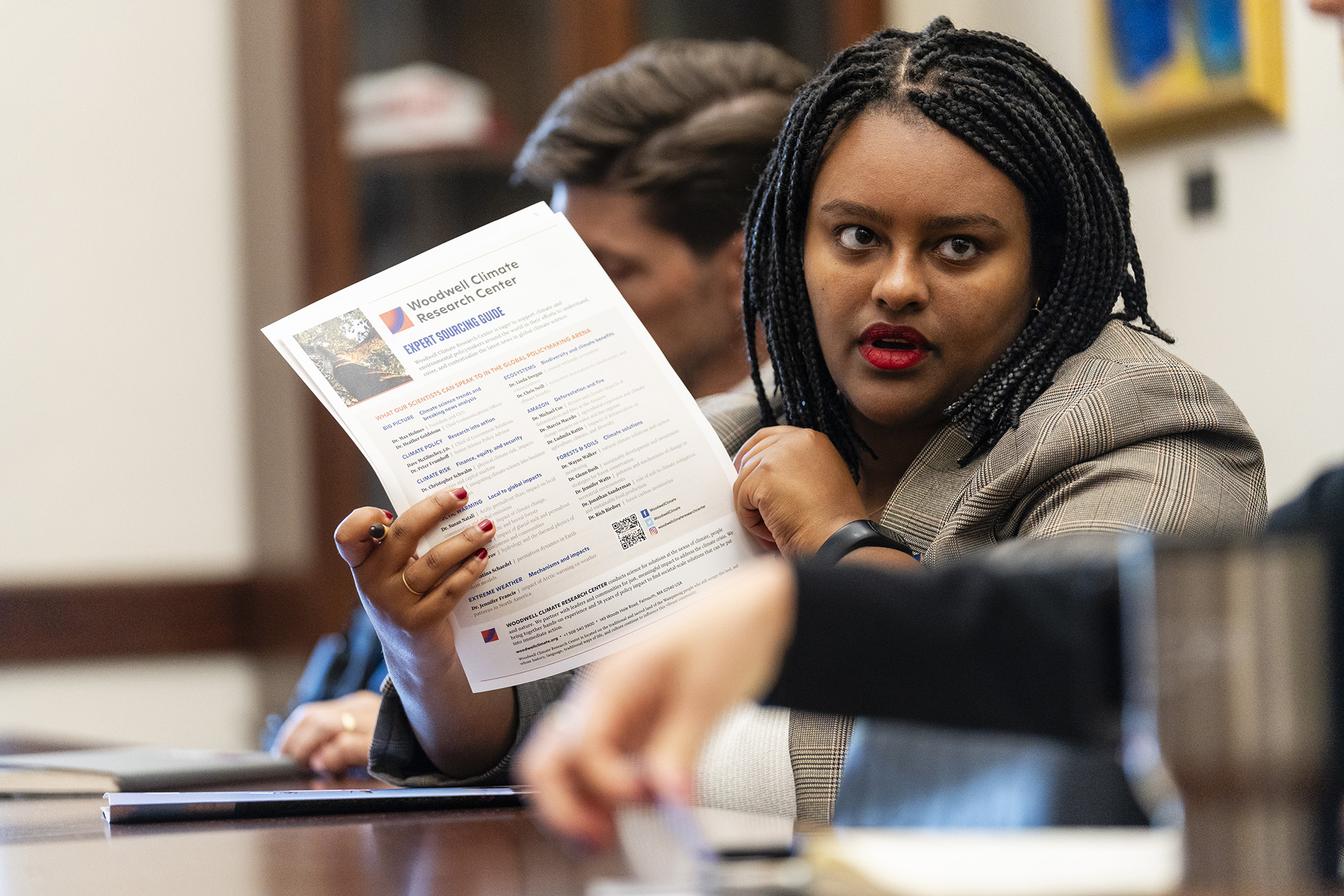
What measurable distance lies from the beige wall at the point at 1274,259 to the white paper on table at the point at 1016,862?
4.88ft

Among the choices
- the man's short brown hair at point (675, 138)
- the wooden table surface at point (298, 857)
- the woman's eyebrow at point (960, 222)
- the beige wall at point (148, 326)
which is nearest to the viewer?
the wooden table surface at point (298, 857)

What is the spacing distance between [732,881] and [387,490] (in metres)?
0.55

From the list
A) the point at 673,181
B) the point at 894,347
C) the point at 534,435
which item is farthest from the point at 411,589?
the point at 673,181

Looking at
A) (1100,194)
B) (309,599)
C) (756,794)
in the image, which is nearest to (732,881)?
(756,794)

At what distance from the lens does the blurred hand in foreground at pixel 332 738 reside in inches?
48.5

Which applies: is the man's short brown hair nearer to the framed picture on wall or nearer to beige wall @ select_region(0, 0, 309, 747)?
the framed picture on wall

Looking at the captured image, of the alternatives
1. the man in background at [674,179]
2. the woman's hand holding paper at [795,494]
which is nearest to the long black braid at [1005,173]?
the woman's hand holding paper at [795,494]

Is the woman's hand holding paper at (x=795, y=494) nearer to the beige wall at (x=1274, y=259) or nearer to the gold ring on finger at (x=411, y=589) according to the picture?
the gold ring on finger at (x=411, y=589)

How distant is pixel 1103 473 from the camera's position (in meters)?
0.87

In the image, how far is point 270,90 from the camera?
2512 millimetres

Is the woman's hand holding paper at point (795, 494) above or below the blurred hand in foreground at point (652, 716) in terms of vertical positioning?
above

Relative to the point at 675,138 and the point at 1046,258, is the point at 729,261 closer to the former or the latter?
the point at 675,138

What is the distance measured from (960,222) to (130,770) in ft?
2.48

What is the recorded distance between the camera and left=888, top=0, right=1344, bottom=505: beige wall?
1.93 metres
